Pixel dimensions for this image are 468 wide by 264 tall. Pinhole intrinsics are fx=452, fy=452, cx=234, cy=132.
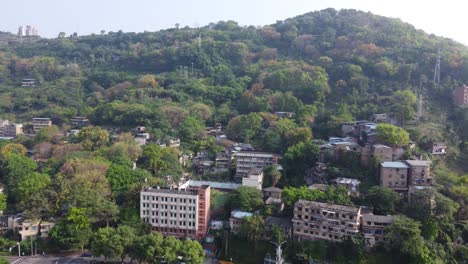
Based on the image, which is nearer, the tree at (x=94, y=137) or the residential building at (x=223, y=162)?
the residential building at (x=223, y=162)

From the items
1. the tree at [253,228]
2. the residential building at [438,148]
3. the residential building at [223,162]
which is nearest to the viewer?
the tree at [253,228]

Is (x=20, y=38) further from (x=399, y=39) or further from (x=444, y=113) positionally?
(x=444, y=113)

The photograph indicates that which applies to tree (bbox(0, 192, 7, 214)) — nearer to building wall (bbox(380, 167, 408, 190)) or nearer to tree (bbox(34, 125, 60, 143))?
tree (bbox(34, 125, 60, 143))

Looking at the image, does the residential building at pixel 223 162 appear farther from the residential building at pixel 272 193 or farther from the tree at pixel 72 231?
the tree at pixel 72 231

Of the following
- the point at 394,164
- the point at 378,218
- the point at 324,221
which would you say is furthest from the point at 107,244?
the point at 394,164

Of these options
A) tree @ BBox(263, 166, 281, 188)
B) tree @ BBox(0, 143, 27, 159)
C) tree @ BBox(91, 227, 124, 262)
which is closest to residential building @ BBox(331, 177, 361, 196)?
tree @ BBox(263, 166, 281, 188)

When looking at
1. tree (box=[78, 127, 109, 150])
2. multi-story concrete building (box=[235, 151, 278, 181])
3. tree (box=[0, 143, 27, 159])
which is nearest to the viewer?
multi-story concrete building (box=[235, 151, 278, 181])

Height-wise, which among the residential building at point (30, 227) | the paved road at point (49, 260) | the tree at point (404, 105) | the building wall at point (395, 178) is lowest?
the paved road at point (49, 260)

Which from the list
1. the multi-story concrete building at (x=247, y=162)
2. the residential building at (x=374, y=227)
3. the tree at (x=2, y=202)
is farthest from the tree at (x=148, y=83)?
the residential building at (x=374, y=227)
